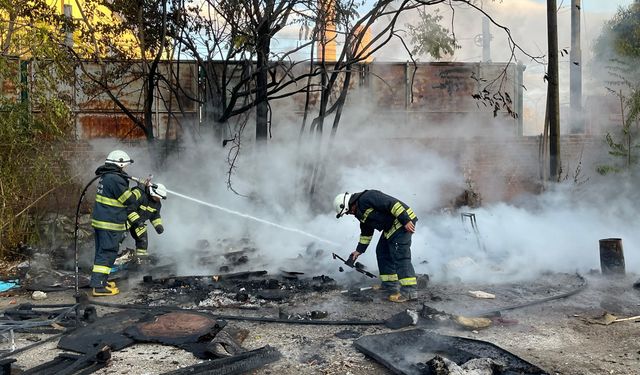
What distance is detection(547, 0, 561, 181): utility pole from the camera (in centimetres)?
983

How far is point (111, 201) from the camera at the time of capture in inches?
272

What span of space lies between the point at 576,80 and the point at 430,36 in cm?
655

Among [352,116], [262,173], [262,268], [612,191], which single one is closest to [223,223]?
[262,173]

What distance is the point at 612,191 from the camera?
35.4ft

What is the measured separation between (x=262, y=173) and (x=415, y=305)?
16.0ft

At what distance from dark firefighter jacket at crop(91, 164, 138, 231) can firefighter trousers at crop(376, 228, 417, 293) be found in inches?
132

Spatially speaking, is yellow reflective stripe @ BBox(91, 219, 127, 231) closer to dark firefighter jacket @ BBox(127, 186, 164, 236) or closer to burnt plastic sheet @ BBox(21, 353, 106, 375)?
dark firefighter jacket @ BBox(127, 186, 164, 236)

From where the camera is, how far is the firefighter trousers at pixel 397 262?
652cm

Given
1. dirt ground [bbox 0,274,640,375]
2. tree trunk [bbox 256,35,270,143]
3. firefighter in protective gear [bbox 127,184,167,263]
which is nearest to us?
dirt ground [bbox 0,274,640,375]

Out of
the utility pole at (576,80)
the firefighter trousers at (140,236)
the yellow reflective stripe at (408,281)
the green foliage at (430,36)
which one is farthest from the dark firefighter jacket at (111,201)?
the utility pole at (576,80)

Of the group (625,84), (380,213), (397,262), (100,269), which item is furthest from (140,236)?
(625,84)

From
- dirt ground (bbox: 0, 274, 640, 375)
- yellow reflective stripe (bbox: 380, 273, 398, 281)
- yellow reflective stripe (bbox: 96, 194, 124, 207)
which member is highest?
yellow reflective stripe (bbox: 96, 194, 124, 207)

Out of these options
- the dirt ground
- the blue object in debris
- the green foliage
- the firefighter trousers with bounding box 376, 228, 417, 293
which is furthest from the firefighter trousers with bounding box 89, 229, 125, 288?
the green foliage

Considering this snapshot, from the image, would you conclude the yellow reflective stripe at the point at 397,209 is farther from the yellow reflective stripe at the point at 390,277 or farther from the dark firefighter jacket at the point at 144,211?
the dark firefighter jacket at the point at 144,211
